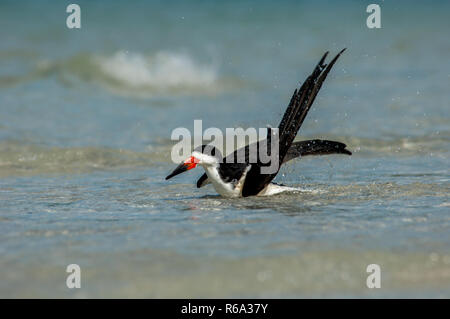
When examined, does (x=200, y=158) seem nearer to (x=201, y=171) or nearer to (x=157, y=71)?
(x=201, y=171)

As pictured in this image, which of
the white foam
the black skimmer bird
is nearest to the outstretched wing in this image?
the black skimmer bird

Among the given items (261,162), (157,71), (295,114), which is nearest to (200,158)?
(261,162)

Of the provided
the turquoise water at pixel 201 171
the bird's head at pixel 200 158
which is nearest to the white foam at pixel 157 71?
the turquoise water at pixel 201 171

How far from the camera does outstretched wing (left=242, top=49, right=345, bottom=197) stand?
6352 mm

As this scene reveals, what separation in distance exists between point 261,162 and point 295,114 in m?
0.59

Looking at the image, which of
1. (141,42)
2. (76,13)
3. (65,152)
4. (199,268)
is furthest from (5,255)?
(76,13)

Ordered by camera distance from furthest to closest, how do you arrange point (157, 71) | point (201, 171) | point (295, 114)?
point (157, 71) < point (201, 171) < point (295, 114)

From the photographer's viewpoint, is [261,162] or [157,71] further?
[157,71]

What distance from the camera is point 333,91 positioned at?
1492 cm

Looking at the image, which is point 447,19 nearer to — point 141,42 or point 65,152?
point 141,42

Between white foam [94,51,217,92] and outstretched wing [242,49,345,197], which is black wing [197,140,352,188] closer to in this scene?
outstretched wing [242,49,345,197]

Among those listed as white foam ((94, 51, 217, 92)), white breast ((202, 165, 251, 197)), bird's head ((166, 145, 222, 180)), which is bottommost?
white breast ((202, 165, 251, 197))

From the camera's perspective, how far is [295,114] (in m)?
6.43
